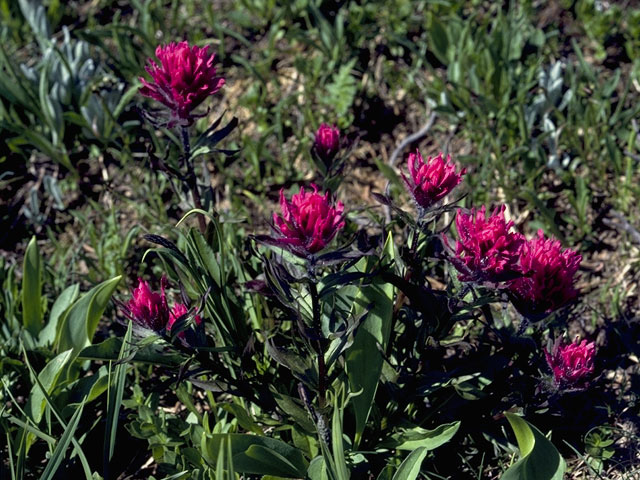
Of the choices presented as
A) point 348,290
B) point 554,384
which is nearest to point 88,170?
point 348,290

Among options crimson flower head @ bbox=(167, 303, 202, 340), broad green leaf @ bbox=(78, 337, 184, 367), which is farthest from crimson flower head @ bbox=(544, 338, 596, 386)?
broad green leaf @ bbox=(78, 337, 184, 367)

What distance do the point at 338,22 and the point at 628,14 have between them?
5.74ft

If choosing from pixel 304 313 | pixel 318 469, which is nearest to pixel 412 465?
pixel 318 469

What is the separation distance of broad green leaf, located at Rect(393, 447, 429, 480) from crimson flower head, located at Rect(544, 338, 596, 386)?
1.55 feet

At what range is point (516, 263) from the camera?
1.98 m

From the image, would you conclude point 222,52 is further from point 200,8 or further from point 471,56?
point 471,56

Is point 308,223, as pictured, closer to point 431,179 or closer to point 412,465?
point 431,179

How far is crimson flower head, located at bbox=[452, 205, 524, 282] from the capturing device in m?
1.79

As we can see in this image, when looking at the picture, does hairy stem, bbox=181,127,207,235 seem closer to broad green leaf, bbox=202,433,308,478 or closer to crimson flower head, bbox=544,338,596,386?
broad green leaf, bbox=202,433,308,478

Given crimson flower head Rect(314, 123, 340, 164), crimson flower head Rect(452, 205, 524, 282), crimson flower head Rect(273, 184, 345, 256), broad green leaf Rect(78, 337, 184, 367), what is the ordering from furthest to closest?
crimson flower head Rect(314, 123, 340, 164), broad green leaf Rect(78, 337, 184, 367), crimson flower head Rect(452, 205, 524, 282), crimson flower head Rect(273, 184, 345, 256)

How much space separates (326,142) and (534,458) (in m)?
1.29

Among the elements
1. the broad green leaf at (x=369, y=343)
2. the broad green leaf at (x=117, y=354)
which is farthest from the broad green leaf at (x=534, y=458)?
the broad green leaf at (x=117, y=354)

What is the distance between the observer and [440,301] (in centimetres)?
212

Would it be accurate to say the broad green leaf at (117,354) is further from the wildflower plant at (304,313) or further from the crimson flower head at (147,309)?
the crimson flower head at (147,309)
